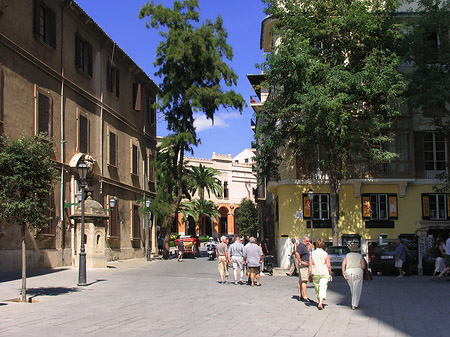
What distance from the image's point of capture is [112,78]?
33.7 m

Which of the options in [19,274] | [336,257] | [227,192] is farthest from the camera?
[227,192]

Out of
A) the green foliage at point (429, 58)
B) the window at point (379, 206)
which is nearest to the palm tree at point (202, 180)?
the window at point (379, 206)

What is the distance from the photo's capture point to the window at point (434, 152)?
96.7ft

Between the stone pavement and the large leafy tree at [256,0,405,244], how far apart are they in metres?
8.26

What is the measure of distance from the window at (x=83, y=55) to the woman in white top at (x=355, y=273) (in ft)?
65.1

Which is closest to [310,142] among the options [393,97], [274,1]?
[393,97]

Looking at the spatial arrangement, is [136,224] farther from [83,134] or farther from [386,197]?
[386,197]

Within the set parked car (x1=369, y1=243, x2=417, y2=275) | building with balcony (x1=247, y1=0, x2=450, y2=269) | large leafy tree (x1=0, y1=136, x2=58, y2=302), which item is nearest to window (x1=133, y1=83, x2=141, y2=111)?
building with balcony (x1=247, y1=0, x2=450, y2=269)

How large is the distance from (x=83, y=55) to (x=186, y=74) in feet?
28.4

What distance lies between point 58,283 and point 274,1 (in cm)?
1665

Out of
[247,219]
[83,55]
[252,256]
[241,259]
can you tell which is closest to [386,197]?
[241,259]

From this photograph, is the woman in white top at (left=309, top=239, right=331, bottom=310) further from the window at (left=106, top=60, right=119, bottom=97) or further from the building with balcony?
the window at (left=106, top=60, right=119, bottom=97)

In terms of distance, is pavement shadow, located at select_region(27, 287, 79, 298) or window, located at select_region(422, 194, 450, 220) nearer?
pavement shadow, located at select_region(27, 287, 79, 298)

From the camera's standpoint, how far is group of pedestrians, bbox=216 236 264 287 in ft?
59.4
